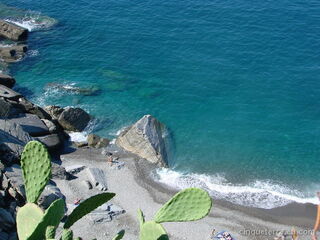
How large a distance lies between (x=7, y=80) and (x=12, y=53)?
31.6 ft

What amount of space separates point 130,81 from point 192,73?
326 inches

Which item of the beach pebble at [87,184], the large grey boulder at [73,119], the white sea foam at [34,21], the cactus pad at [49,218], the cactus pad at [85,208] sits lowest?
the beach pebble at [87,184]

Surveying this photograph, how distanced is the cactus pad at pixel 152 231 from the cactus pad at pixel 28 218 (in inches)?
99.5

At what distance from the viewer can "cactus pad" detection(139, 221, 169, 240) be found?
9406 millimetres

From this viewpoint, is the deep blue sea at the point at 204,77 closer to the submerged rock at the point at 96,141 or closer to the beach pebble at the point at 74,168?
the submerged rock at the point at 96,141

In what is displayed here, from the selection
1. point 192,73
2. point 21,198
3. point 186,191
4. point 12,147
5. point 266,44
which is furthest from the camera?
point 266,44

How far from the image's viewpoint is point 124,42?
64.4 metres

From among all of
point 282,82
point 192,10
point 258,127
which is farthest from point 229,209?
point 192,10

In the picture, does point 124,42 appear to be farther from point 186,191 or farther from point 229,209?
point 186,191

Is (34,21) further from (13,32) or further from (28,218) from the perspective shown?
(28,218)

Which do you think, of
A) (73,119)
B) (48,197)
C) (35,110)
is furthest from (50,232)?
(35,110)

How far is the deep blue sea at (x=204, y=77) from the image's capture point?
4422 cm

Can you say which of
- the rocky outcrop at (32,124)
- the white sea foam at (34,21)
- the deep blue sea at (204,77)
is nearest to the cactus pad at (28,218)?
the deep blue sea at (204,77)

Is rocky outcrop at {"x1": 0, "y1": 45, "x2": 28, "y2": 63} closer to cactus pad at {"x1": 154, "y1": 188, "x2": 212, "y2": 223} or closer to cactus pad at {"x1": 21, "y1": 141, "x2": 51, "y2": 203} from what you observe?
cactus pad at {"x1": 21, "y1": 141, "x2": 51, "y2": 203}
